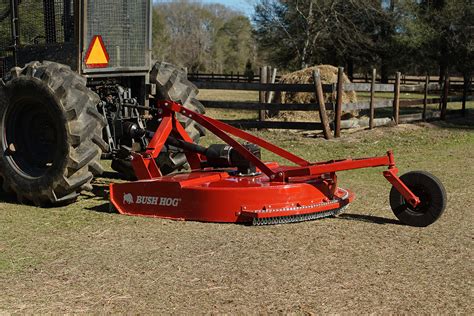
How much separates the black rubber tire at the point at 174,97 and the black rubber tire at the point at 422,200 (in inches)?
112

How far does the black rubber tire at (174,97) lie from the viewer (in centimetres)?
771

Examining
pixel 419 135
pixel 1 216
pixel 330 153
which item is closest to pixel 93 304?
pixel 1 216

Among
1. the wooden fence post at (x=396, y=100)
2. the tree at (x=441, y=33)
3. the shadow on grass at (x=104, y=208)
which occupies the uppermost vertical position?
the tree at (x=441, y=33)

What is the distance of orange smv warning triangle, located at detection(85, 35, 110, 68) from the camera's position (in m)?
7.01

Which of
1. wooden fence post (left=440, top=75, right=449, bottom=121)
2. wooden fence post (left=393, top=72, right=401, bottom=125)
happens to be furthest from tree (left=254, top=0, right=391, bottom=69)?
wooden fence post (left=393, top=72, right=401, bottom=125)

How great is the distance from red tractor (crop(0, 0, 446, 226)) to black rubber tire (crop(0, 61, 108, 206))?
0.01 m

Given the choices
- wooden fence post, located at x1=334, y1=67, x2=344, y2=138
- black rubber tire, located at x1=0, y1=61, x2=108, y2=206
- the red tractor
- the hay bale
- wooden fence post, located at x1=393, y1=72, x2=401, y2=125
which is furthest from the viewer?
the hay bale

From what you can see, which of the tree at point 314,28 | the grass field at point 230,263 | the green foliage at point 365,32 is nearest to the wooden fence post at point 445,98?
the grass field at point 230,263

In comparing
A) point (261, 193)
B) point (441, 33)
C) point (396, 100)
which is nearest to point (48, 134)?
point (261, 193)

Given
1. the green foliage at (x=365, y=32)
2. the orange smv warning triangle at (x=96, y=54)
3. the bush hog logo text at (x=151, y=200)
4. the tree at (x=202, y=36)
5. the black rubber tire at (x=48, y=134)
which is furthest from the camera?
the tree at (x=202, y=36)

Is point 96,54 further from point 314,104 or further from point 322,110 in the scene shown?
point 314,104

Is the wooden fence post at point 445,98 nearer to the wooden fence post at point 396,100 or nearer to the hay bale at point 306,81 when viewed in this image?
the hay bale at point 306,81

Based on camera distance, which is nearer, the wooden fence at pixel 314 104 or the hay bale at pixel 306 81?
the wooden fence at pixel 314 104

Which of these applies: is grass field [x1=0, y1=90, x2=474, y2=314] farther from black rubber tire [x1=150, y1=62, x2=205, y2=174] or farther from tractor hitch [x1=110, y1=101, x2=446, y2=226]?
black rubber tire [x1=150, y1=62, x2=205, y2=174]
